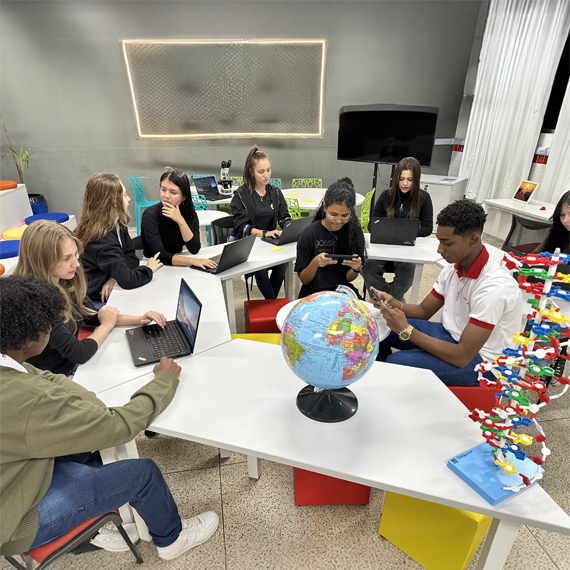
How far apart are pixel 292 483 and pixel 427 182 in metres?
5.03

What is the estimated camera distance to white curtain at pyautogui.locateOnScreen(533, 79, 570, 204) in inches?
169

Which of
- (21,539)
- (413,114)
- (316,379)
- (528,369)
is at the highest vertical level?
(413,114)

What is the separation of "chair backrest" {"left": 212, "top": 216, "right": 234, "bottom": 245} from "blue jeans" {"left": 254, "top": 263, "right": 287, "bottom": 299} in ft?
3.53

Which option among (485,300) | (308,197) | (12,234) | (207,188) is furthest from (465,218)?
(12,234)

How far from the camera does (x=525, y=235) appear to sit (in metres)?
3.20

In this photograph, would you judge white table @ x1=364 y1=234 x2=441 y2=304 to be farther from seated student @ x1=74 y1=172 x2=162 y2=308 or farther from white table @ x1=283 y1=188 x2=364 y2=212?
seated student @ x1=74 y1=172 x2=162 y2=308

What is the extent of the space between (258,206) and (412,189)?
1.40 m

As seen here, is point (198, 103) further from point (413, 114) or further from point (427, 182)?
point (427, 182)

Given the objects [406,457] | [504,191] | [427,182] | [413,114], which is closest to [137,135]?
[413,114]

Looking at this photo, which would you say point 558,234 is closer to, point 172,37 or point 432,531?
point 432,531

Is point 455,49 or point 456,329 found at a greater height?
point 455,49

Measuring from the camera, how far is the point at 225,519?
1815mm

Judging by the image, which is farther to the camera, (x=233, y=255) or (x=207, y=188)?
(x=207, y=188)

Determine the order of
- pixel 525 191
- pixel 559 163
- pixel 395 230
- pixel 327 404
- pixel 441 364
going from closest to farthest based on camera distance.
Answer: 1. pixel 327 404
2. pixel 441 364
3. pixel 395 230
4. pixel 559 163
5. pixel 525 191
